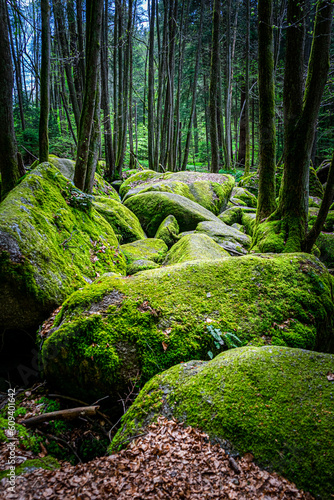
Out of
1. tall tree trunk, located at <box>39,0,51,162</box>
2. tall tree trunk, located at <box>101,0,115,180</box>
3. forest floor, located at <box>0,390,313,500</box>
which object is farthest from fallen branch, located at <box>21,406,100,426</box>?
tall tree trunk, located at <box>101,0,115,180</box>

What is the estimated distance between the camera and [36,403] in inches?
110

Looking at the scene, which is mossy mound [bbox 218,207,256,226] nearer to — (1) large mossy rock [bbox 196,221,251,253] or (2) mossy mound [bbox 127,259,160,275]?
(1) large mossy rock [bbox 196,221,251,253]

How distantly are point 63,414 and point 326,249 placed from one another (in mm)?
8215

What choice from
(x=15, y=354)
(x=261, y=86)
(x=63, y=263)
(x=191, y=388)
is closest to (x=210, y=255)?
(x=63, y=263)

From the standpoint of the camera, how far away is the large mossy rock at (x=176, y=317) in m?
2.80

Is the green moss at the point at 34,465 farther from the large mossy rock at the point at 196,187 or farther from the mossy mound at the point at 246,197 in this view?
the mossy mound at the point at 246,197

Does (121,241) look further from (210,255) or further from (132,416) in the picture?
(132,416)

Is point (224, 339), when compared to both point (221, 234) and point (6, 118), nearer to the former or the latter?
point (221, 234)

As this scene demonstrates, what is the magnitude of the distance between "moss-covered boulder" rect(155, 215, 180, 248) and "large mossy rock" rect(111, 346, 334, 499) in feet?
17.8

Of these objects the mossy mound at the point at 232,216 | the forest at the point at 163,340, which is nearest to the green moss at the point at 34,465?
the forest at the point at 163,340

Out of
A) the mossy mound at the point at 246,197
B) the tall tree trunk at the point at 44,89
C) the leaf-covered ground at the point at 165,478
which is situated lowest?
the leaf-covered ground at the point at 165,478

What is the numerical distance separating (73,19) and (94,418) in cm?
1714

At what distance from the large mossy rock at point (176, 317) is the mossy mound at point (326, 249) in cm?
458

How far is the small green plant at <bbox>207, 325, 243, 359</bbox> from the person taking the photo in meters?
2.96
